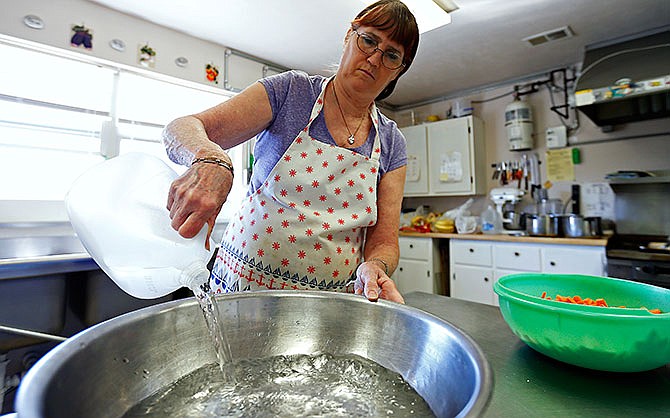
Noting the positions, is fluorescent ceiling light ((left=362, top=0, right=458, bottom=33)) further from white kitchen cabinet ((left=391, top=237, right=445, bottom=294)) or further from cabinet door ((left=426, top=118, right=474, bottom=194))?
white kitchen cabinet ((left=391, top=237, right=445, bottom=294))

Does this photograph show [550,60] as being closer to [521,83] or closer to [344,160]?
[521,83]

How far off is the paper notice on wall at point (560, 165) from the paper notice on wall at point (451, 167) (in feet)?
2.48

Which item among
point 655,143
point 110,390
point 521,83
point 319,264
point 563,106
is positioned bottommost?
point 110,390

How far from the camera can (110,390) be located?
42 cm

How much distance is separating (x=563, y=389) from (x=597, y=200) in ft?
9.87

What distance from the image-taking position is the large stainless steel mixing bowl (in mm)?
332

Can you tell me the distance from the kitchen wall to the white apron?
9.34 feet

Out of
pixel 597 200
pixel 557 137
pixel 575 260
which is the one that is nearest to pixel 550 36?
pixel 557 137

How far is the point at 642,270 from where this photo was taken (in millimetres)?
1896

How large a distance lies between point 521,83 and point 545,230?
1520 millimetres

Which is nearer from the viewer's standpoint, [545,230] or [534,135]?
[545,230]

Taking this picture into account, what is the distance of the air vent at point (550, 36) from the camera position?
2.37 meters

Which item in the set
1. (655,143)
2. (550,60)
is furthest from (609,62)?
(655,143)

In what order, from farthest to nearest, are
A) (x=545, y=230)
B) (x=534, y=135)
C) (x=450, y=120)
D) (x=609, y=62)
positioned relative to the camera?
(x=450, y=120) → (x=534, y=135) → (x=545, y=230) → (x=609, y=62)
